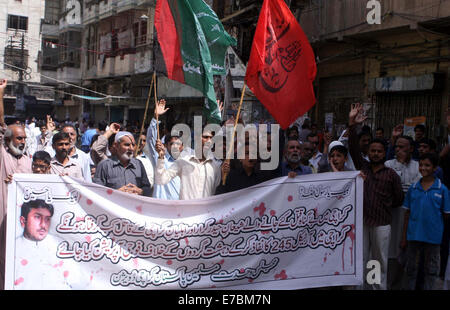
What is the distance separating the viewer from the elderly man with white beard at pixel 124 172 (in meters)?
4.79

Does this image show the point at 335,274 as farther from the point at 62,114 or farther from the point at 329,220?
the point at 62,114

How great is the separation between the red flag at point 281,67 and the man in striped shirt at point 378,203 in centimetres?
67

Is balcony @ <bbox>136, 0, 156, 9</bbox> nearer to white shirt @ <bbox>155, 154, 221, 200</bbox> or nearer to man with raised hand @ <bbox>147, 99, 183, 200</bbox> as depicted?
man with raised hand @ <bbox>147, 99, 183, 200</bbox>

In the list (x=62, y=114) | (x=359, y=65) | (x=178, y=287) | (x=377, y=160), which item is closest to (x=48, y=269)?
(x=178, y=287)

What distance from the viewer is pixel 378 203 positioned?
479 centimetres

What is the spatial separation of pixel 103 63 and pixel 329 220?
84.8ft

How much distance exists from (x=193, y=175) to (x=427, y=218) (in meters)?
2.34

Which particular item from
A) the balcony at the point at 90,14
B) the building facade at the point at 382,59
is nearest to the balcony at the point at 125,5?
the balcony at the point at 90,14

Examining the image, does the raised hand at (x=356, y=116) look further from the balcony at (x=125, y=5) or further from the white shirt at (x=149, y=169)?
the balcony at (x=125, y=5)

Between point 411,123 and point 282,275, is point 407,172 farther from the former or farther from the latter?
point 411,123

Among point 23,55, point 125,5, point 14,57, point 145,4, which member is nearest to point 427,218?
point 145,4

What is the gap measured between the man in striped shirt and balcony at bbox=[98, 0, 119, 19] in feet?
79.3

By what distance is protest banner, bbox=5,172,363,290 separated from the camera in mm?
3994
